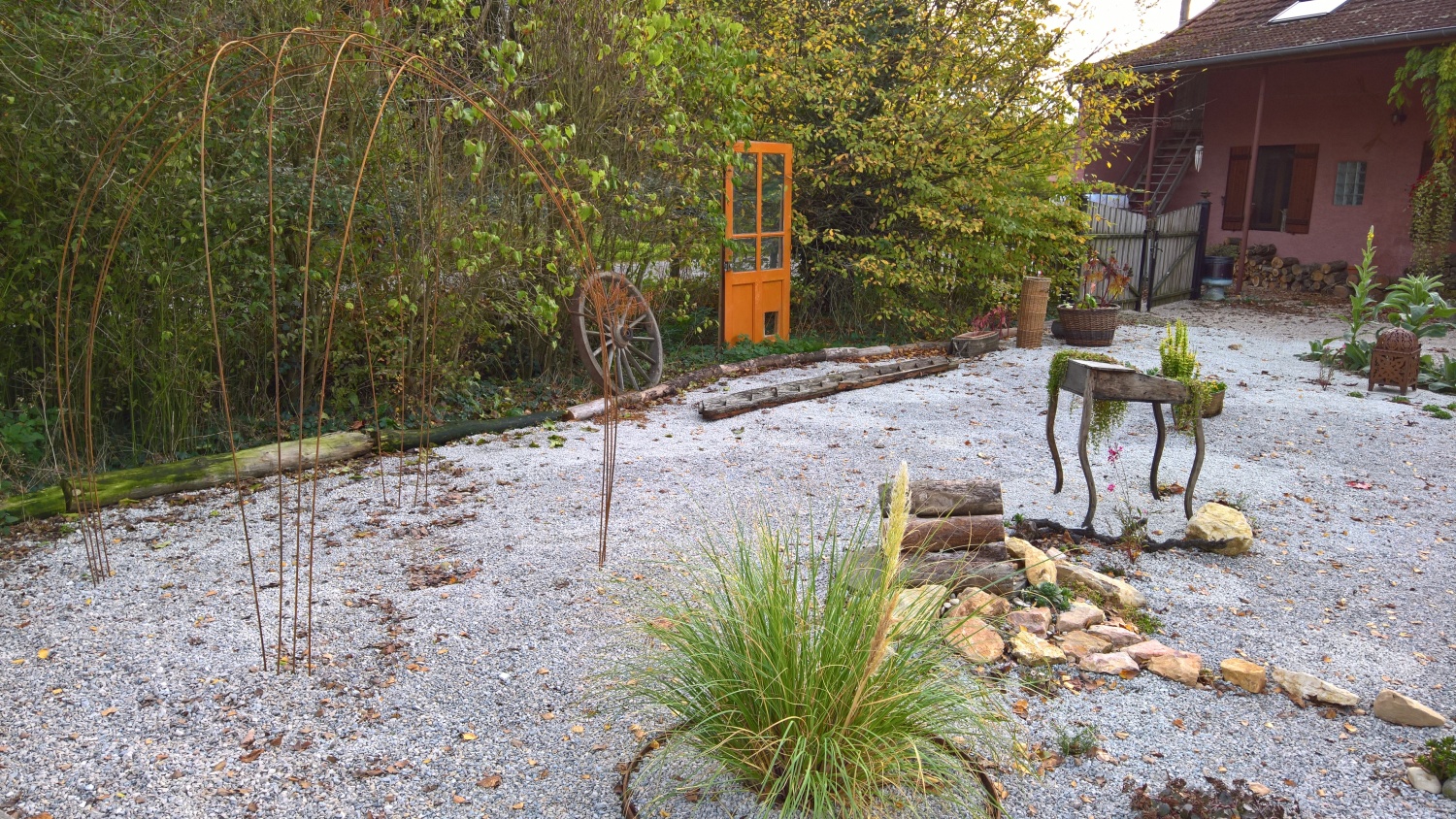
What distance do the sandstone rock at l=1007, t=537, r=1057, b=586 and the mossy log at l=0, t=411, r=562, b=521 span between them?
2958 mm

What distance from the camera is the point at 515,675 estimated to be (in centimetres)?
322

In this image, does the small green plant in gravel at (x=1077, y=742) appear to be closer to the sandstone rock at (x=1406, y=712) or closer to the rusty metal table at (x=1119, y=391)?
the sandstone rock at (x=1406, y=712)

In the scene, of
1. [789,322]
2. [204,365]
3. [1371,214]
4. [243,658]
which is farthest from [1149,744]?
[1371,214]

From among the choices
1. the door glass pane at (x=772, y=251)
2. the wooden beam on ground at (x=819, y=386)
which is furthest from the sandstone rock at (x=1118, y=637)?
the door glass pane at (x=772, y=251)

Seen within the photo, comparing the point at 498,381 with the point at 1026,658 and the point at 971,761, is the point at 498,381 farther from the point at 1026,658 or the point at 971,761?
the point at 971,761

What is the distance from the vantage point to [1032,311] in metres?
10.0

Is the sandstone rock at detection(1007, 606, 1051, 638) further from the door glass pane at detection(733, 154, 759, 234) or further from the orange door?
the door glass pane at detection(733, 154, 759, 234)

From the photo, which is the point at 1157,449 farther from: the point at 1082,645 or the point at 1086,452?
the point at 1082,645

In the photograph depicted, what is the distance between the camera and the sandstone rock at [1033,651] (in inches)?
129

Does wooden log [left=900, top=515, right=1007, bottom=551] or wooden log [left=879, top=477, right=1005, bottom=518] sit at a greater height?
wooden log [left=879, top=477, right=1005, bottom=518]

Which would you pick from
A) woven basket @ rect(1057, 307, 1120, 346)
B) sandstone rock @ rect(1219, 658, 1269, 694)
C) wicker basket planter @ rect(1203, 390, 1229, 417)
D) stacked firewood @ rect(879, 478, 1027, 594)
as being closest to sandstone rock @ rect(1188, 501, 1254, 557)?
stacked firewood @ rect(879, 478, 1027, 594)

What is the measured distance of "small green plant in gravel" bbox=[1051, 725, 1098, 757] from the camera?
2.76 metres

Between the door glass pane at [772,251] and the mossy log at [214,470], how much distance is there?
3.83m

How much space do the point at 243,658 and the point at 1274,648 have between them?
3641 millimetres
